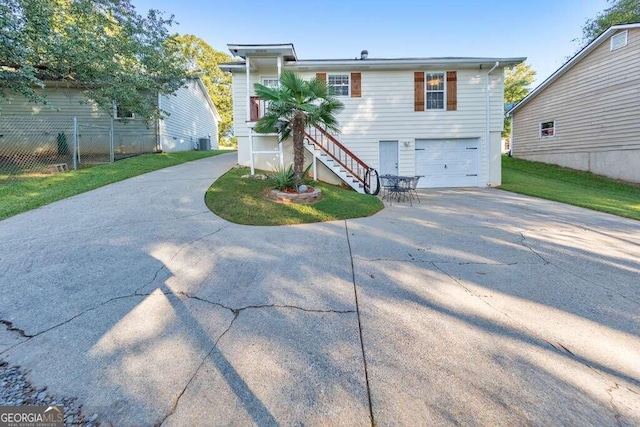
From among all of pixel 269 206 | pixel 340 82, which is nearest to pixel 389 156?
pixel 340 82

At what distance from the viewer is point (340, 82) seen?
39.8 feet

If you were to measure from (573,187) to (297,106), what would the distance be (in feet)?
39.5

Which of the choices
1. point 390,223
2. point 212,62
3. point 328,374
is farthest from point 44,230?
point 212,62

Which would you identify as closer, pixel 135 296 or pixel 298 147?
pixel 135 296

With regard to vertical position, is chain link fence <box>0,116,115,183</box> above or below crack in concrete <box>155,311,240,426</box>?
above

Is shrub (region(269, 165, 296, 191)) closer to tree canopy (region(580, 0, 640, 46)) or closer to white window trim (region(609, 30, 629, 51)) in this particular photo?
white window trim (region(609, 30, 629, 51))

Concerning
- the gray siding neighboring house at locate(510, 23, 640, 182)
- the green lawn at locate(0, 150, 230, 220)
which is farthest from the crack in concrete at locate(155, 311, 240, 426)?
the gray siding neighboring house at locate(510, 23, 640, 182)

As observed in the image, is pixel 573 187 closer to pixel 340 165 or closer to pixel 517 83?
pixel 340 165

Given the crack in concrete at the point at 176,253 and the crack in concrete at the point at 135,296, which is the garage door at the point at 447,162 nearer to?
the crack in concrete at the point at 176,253

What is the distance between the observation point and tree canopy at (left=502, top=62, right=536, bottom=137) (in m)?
28.3

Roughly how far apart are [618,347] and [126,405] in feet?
12.4

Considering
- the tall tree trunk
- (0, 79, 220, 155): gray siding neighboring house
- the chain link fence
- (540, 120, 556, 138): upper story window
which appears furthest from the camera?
(540, 120, 556, 138): upper story window

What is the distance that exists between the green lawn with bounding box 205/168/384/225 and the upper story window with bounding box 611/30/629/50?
13608 millimetres

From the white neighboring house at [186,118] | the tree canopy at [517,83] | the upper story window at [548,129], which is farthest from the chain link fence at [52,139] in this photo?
the tree canopy at [517,83]
